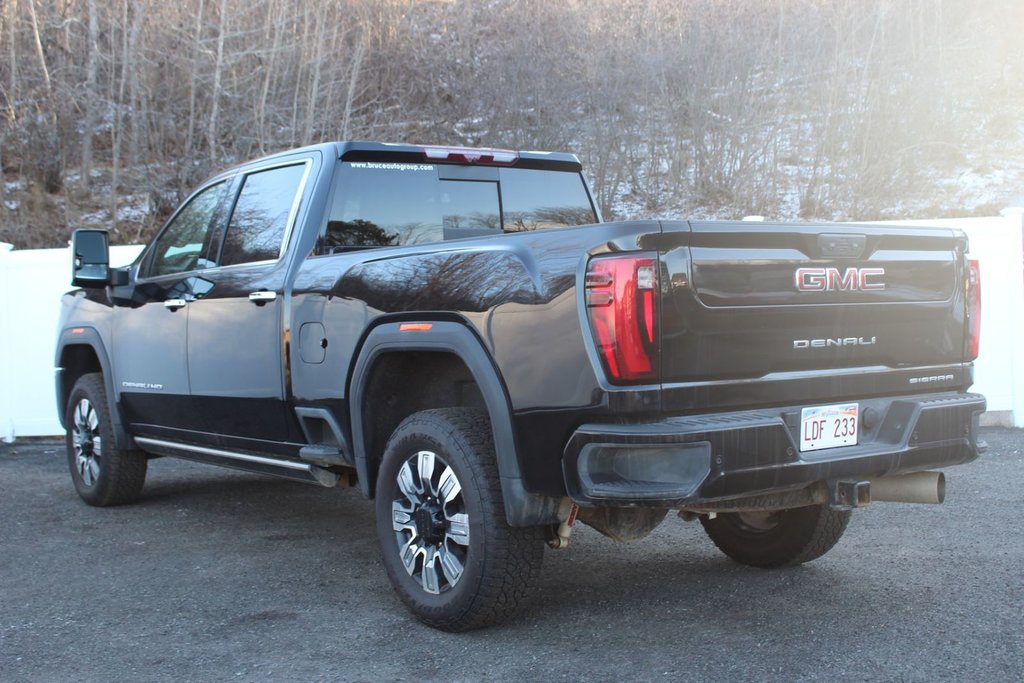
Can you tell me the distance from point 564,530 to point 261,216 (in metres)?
2.51

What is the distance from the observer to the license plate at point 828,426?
3785 mm

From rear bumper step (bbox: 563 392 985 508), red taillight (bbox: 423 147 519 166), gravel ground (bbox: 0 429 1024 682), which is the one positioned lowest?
gravel ground (bbox: 0 429 1024 682)

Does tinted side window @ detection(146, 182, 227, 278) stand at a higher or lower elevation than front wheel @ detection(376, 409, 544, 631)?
higher

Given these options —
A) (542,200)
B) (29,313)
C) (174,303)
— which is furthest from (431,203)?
(29,313)

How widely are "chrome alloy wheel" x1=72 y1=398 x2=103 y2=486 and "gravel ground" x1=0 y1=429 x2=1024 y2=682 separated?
0.32 meters

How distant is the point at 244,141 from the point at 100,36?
2892 millimetres

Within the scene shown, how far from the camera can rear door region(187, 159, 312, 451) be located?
5113 millimetres

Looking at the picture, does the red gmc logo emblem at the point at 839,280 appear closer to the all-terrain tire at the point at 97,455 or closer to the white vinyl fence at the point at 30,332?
the all-terrain tire at the point at 97,455

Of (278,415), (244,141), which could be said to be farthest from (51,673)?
(244,141)

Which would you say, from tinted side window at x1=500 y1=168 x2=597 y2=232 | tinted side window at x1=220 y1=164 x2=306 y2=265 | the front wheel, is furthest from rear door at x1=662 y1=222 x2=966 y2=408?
tinted side window at x1=220 y1=164 x2=306 y2=265

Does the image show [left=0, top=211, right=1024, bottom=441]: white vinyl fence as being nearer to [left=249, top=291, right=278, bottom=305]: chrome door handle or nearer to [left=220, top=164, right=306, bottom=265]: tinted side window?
[left=220, top=164, right=306, bottom=265]: tinted side window

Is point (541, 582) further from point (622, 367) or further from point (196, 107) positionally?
→ point (196, 107)

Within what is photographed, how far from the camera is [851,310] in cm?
394

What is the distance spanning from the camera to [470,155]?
5461 mm
